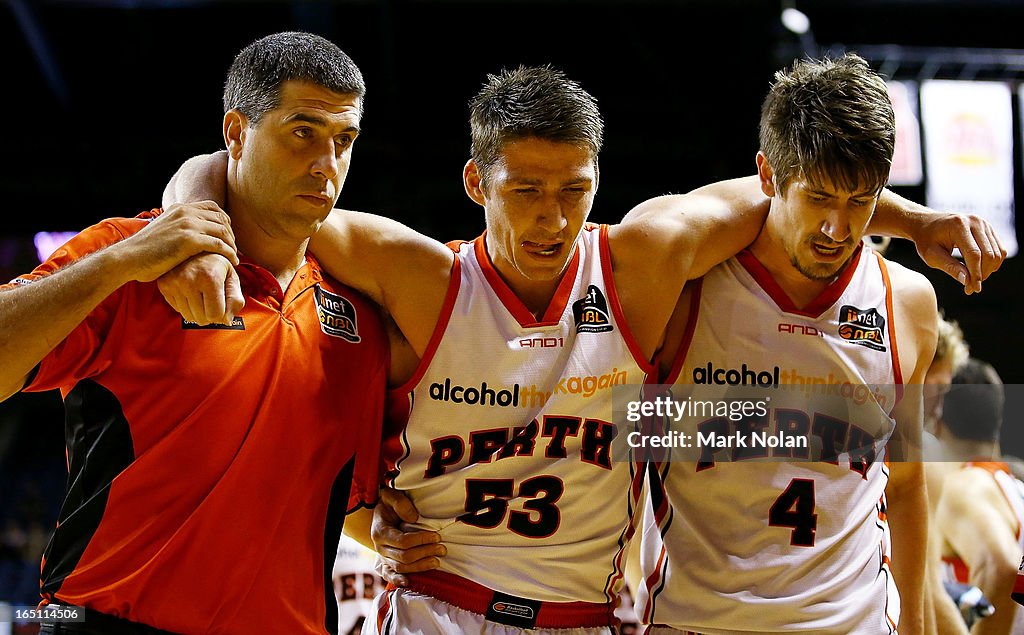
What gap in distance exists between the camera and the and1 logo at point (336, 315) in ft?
9.05

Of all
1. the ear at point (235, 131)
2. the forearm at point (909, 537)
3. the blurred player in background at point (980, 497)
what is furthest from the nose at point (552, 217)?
the blurred player in background at point (980, 497)

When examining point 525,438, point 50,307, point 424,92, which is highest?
point 424,92

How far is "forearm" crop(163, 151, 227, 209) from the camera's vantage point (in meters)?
2.70

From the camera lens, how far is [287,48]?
8.99ft

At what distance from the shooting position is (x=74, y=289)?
2.25 meters

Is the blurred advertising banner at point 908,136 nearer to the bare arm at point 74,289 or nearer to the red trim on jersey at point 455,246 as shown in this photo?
the red trim on jersey at point 455,246

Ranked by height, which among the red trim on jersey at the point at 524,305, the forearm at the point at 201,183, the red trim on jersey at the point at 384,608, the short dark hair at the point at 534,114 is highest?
the short dark hair at the point at 534,114

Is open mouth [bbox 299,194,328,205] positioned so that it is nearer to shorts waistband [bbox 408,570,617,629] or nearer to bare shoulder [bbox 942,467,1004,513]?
shorts waistband [bbox 408,570,617,629]

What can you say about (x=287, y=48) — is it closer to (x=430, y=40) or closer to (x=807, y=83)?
(x=807, y=83)

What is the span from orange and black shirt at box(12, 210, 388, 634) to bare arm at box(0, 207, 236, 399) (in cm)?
16

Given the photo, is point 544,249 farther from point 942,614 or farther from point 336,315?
point 942,614

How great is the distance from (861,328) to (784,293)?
262mm

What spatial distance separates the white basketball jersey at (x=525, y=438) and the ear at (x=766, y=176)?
22.7 inches

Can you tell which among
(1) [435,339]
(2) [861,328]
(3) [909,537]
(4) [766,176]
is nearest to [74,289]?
(1) [435,339]
